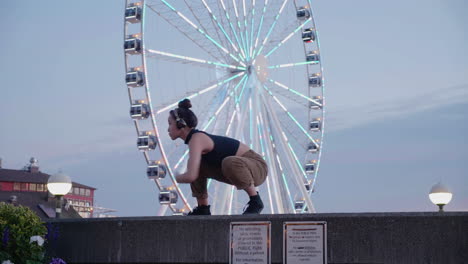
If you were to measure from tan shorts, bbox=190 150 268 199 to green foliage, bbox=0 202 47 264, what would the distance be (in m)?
1.66

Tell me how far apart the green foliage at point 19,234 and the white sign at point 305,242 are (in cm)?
252

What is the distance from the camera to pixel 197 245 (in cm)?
730

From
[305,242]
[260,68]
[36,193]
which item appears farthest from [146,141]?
[36,193]

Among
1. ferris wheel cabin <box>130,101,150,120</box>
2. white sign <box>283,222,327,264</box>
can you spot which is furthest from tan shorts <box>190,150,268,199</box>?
ferris wheel cabin <box>130,101,150,120</box>

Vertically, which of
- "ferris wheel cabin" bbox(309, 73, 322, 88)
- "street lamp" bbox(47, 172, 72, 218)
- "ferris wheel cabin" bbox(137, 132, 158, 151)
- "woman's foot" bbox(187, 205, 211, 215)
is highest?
"ferris wheel cabin" bbox(309, 73, 322, 88)

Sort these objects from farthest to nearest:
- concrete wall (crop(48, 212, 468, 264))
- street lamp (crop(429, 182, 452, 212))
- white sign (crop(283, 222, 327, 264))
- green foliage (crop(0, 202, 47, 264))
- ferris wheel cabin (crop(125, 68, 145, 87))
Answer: ferris wheel cabin (crop(125, 68, 145, 87))
street lamp (crop(429, 182, 452, 212))
green foliage (crop(0, 202, 47, 264))
white sign (crop(283, 222, 327, 264))
concrete wall (crop(48, 212, 468, 264))

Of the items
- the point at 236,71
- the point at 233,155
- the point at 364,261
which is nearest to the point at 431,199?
the point at 233,155

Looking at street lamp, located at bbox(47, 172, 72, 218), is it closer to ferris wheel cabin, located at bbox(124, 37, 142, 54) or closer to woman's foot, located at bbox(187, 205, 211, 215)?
woman's foot, located at bbox(187, 205, 211, 215)

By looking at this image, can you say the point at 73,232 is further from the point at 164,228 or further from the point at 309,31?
the point at 309,31

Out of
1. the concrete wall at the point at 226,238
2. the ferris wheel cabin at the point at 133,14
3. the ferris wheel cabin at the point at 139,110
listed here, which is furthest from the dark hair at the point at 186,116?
the ferris wheel cabin at the point at 133,14

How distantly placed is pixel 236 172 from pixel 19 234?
2.22 metres

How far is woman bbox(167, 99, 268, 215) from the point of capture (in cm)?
793

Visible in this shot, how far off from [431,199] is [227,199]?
11663mm

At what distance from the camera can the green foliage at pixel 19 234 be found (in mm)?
7602
